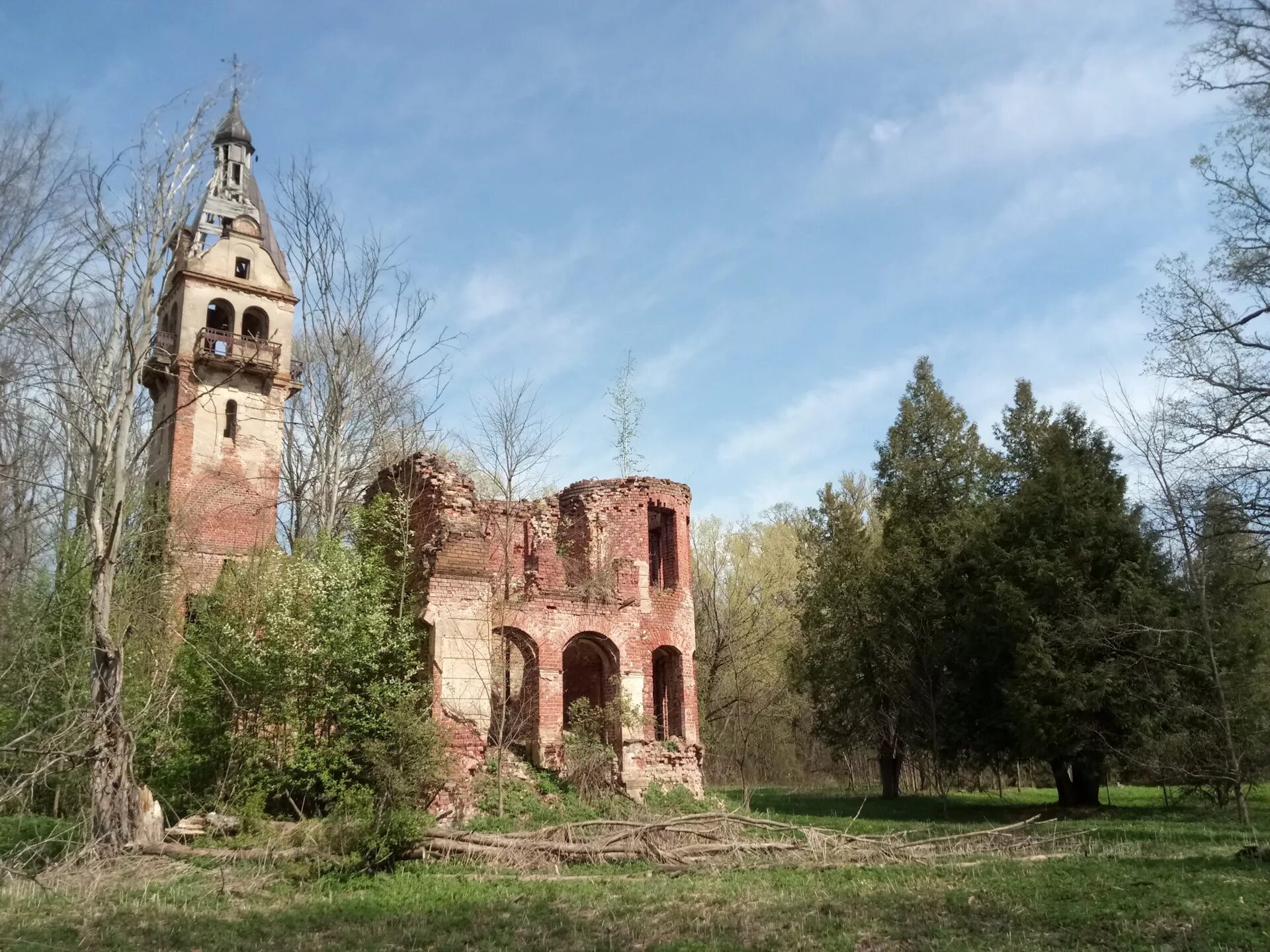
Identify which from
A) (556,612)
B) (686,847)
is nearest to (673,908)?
(686,847)

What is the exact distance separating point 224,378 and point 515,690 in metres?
12.3

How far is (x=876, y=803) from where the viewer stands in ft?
81.8

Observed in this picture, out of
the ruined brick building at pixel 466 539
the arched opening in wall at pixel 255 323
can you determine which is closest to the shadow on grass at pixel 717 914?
the ruined brick building at pixel 466 539

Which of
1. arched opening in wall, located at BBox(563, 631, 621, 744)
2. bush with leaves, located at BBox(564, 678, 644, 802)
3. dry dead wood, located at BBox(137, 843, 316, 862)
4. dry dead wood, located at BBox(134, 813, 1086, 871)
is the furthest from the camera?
arched opening in wall, located at BBox(563, 631, 621, 744)

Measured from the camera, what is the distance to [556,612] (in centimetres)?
2025

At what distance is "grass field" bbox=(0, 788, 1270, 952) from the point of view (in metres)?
8.10

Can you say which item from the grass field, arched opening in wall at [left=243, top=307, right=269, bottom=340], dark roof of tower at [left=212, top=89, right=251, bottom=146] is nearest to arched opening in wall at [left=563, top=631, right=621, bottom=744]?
the grass field

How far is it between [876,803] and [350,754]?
1499cm

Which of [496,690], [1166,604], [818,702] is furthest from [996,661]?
[496,690]

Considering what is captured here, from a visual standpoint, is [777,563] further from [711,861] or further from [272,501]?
[711,861]

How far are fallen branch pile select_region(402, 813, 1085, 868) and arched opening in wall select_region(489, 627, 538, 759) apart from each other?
16.0 feet

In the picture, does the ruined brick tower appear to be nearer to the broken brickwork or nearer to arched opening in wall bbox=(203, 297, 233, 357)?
arched opening in wall bbox=(203, 297, 233, 357)

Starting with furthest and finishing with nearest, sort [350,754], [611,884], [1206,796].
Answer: [1206,796] → [350,754] → [611,884]

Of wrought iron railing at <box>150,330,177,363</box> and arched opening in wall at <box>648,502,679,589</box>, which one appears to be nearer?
arched opening in wall at <box>648,502,679,589</box>
